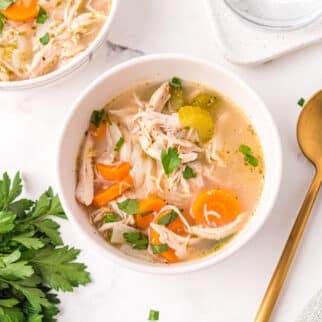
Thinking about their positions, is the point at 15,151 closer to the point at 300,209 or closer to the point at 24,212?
the point at 24,212

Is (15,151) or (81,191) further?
(15,151)

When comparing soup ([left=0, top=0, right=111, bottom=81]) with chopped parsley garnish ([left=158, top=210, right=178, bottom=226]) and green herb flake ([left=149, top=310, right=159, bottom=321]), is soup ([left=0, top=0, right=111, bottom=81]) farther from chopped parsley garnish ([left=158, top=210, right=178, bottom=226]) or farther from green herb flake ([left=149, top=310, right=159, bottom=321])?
green herb flake ([left=149, top=310, right=159, bottom=321])

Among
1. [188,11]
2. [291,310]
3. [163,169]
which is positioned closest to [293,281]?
[291,310]

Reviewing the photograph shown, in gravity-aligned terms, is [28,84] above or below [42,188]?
above

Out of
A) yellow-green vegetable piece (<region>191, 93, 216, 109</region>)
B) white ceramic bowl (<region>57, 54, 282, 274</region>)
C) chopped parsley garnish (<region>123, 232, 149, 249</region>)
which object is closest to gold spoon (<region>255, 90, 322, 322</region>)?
white ceramic bowl (<region>57, 54, 282, 274</region>)

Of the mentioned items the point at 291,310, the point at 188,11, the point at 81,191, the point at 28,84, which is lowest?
the point at 291,310

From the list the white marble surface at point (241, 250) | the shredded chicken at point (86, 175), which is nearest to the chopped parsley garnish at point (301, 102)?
the white marble surface at point (241, 250)
